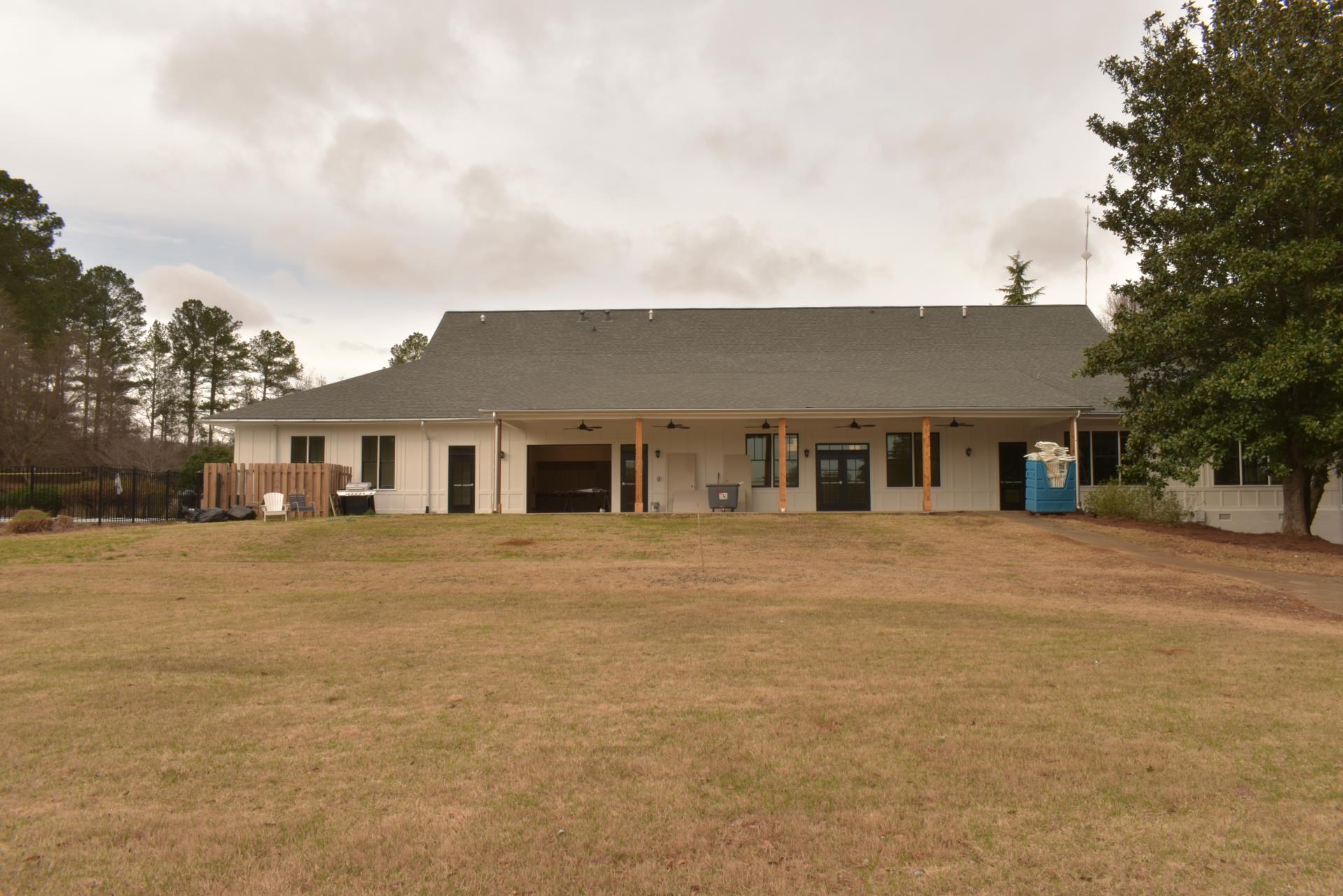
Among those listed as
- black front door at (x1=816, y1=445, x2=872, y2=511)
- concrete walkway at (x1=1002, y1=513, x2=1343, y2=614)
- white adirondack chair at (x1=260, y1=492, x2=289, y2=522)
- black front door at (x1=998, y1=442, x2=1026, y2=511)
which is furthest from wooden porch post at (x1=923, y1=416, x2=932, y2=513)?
white adirondack chair at (x1=260, y1=492, x2=289, y2=522)

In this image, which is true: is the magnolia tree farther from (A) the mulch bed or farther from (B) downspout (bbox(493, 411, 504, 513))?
(B) downspout (bbox(493, 411, 504, 513))

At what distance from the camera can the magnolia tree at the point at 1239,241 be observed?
16406mm

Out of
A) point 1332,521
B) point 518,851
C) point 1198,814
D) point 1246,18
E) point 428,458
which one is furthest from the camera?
point 428,458

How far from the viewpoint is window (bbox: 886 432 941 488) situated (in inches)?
955

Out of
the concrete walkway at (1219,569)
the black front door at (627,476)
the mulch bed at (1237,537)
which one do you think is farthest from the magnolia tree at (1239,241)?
the black front door at (627,476)

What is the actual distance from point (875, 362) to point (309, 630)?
69.5ft

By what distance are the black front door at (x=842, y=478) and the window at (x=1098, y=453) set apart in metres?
5.35

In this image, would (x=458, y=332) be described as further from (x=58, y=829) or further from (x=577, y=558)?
(x=58, y=829)

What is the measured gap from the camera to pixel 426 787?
4.47 metres

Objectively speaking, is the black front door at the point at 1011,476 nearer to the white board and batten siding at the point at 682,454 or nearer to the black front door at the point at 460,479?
the white board and batten siding at the point at 682,454

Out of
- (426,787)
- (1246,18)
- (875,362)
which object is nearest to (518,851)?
(426,787)

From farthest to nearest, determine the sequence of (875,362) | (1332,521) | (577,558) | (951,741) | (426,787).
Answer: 1. (875,362)
2. (1332,521)
3. (577,558)
4. (951,741)
5. (426,787)

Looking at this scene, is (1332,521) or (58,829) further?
(1332,521)

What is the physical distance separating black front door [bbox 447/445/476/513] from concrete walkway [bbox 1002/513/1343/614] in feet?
45.6
